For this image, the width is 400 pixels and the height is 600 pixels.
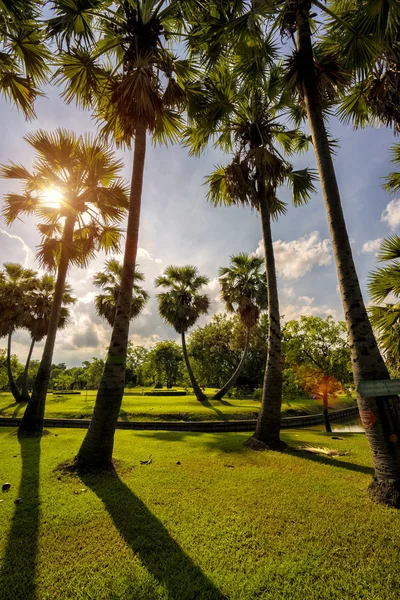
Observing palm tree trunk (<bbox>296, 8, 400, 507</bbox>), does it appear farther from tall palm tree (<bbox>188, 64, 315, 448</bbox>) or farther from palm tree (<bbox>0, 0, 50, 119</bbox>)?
palm tree (<bbox>0, 0, 50, 119</bbox>)

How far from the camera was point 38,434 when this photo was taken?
8883 mm

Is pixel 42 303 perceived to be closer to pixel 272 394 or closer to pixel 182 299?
pixel 182 299

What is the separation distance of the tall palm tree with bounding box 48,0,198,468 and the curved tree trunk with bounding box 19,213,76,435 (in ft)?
14.1

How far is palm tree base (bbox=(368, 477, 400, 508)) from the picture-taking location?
3.86 meters

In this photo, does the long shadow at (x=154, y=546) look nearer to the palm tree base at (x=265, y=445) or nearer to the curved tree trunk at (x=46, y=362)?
the palm tree base at (x=265, y=445)

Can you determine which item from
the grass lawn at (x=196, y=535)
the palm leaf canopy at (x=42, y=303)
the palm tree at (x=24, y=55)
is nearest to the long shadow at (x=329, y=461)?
the grass lawn at (x=196, y=535)

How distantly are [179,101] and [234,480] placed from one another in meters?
9.04

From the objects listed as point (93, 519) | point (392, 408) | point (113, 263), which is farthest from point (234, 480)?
point (113, 263)

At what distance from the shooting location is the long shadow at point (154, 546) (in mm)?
2395

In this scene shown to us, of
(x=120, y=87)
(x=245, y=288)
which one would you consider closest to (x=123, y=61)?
(x=120, y=87)

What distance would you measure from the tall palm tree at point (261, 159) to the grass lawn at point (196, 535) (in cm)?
246

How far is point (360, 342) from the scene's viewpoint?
4.38m

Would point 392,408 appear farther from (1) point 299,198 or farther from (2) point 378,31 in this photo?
(1) point 299,198

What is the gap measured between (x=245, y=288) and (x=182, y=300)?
5.45 meters
